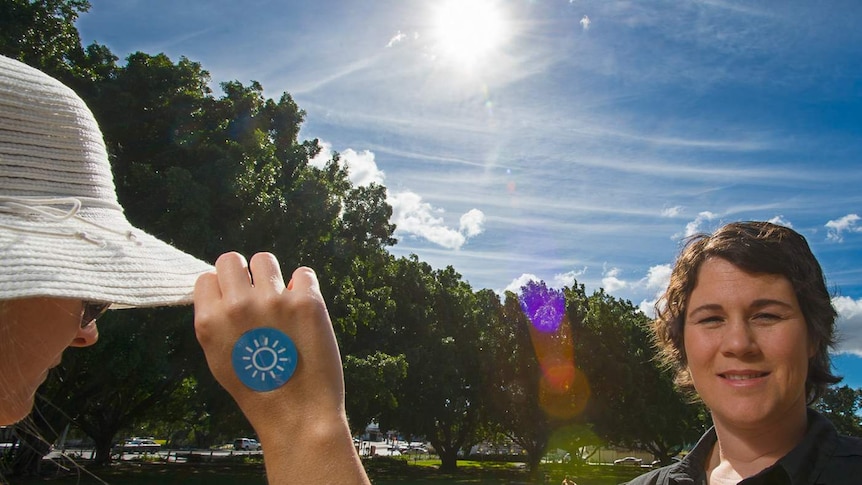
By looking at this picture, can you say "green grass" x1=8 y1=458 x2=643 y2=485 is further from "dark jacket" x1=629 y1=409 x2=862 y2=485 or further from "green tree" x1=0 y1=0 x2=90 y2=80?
"dark jacket" x1=629 y1=409 x2=862 y2=485

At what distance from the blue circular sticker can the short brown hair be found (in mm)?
2272

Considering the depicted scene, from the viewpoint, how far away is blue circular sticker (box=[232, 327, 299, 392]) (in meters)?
1.00

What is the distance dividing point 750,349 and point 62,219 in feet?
7.90

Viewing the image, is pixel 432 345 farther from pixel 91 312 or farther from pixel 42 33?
pixel 91 312

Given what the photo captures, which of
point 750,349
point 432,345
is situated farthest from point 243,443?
point 750,349

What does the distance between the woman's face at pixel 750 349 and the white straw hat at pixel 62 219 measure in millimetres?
2113

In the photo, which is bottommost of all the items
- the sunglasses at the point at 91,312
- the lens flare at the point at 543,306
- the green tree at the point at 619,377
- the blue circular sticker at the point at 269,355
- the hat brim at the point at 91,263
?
the blue circular sticker at the point at 269,355

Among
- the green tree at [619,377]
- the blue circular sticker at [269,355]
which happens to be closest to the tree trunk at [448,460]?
the green tree at [619,377]

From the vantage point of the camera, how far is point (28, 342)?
4.27 ft

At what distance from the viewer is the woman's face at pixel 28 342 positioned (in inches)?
49.7

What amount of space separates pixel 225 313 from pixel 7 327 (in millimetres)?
552

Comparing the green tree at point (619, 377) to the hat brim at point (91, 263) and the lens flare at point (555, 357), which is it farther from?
the hat brim at point (91, 263)

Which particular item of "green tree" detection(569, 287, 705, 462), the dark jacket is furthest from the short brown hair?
"green tree" detection(569, 287, 705, 462)

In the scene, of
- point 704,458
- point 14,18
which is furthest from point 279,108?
point 704,458
